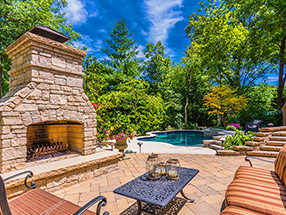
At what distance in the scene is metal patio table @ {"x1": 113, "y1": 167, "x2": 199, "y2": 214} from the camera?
5.33 ft

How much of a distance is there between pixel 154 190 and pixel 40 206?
48.1 inches

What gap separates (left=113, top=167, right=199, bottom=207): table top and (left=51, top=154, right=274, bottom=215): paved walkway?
0.52 meters

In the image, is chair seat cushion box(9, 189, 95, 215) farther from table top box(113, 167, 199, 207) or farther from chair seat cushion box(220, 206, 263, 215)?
chair seat cushion box(220, 206, 263, 215)

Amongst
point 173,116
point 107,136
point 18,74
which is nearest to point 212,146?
point 107,136

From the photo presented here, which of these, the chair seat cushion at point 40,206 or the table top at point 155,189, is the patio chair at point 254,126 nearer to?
the table top at point 155,189

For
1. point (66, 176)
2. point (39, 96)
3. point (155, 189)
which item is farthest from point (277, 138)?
point (39, 96)

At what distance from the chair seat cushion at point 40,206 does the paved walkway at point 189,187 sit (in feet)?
2.33

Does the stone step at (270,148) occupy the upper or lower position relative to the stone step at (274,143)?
lower

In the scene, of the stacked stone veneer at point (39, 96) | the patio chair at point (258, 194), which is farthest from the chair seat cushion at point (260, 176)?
the stacked stone veneer at point (39, 96)

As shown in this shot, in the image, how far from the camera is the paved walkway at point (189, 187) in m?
2.29

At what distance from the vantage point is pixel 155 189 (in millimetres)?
1842

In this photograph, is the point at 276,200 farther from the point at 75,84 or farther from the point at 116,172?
the point at 75,84

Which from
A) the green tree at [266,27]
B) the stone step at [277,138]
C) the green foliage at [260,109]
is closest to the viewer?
the stone step at [277,138]

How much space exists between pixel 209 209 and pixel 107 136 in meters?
3.19
